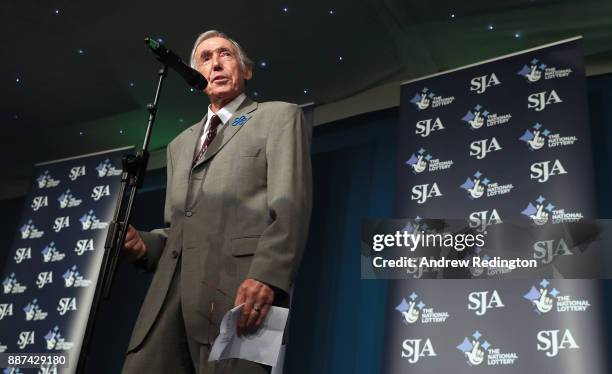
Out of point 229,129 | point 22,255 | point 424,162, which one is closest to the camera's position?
point 229,129

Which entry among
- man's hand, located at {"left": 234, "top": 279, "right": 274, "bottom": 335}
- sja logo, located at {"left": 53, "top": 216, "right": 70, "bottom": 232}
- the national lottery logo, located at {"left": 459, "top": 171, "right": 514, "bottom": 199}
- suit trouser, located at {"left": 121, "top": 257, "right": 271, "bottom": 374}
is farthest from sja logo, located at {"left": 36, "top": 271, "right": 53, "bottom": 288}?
man's hand, located at {"left": 234, "top": 279, "right": 274, "bottom": 335}

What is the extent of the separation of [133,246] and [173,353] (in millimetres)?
312

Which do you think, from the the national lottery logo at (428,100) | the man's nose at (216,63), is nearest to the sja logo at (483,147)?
the the national lottery logo at (428,100)

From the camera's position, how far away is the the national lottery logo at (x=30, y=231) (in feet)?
A: 16.3

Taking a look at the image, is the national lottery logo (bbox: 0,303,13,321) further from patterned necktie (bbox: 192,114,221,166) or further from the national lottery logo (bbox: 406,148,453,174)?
patterned necktie (bbox: 192,114,221,166)

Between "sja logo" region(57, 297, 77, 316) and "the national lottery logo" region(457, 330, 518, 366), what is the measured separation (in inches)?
107

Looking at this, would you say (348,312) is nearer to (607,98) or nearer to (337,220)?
(337,220)

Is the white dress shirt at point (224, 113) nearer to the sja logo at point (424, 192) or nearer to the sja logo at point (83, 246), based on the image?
the sja logo at point (424, 192)

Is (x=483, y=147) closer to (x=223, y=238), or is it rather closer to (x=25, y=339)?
(x=223, y=238)

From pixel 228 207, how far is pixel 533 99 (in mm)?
2400

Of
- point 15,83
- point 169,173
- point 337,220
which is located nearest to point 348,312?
point 337,220

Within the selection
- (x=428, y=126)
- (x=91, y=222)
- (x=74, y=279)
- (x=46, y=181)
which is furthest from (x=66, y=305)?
(x=428, y=126)

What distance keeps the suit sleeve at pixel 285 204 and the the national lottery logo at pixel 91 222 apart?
340 cm

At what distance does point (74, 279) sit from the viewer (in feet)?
15.1
